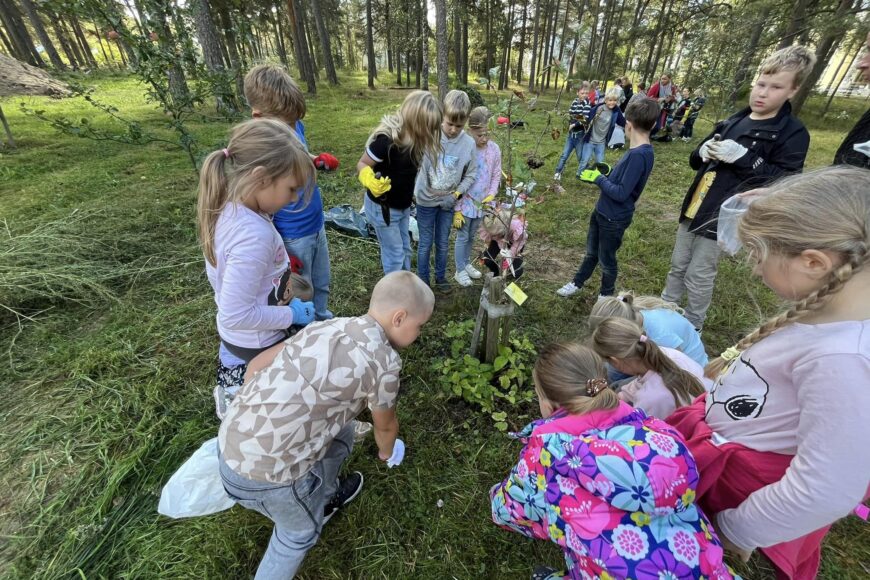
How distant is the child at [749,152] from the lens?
7.66 ft

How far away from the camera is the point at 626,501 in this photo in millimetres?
1179

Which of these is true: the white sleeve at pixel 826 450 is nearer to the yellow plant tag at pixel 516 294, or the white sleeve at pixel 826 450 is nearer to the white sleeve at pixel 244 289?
the yellow plant tag at pixel 516 294

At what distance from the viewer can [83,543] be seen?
181 centimetres

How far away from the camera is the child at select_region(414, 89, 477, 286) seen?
3066mm

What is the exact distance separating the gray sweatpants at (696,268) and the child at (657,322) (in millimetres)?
739

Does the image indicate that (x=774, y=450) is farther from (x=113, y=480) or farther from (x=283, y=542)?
(x=113, y=480)

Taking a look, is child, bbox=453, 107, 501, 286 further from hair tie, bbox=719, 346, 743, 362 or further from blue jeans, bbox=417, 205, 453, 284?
hair tie, bbox=719, 346, 743, 362

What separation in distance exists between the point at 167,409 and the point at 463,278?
2713 millimetres

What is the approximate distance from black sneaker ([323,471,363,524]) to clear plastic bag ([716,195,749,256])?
2078 millimetres

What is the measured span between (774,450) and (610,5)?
28591mm

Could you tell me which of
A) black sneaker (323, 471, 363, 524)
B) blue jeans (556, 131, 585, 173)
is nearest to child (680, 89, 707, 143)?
blue jeans (556, 131, 585, 173)

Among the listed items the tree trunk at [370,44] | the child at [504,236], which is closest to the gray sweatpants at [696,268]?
the child at [504,236]

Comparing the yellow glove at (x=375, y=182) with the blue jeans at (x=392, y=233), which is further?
the blue jeans at (x=392, y=233)

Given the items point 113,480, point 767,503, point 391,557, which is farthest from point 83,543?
point 767,503
